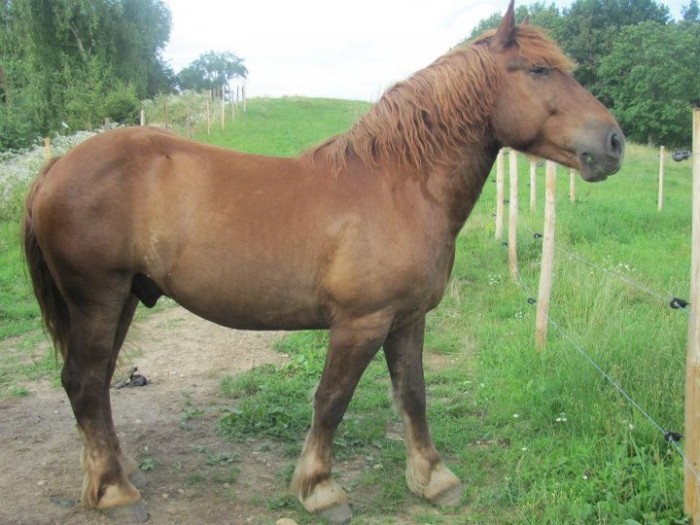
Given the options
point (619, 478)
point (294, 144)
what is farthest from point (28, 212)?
point (294, 144)

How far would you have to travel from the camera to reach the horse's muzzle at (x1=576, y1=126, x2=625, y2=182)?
2.77 metres

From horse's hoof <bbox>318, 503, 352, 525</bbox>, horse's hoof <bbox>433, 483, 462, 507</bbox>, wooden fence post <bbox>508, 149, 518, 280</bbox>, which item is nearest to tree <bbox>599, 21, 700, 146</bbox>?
wooden fence post <bbox>508, 149, 518, 280</bbox>

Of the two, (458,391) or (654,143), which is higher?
(654,143)

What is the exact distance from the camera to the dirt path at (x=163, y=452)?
3182mm

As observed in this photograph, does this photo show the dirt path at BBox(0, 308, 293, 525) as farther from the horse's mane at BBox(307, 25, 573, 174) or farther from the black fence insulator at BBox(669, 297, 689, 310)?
the black fence insulator at BBox(669, 297, 689, 310)

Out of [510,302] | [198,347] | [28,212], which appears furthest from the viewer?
[510,302]

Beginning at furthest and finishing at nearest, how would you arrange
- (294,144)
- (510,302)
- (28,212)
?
(294,144) < (510,302) < (28,212)

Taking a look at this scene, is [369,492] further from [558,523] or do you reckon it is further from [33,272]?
[33,272]

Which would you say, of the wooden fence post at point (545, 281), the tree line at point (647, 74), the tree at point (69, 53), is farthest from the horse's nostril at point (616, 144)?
the tree line at point (647, 74)

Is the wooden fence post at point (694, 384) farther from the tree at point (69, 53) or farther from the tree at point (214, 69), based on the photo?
the tree at point (214, 69)

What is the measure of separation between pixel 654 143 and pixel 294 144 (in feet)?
81.5

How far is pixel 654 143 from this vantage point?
36188 millimetres

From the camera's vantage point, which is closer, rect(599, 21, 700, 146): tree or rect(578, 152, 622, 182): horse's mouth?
rect(578, 152, 622, 182): horse's mouth

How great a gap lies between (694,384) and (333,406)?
163 cm
